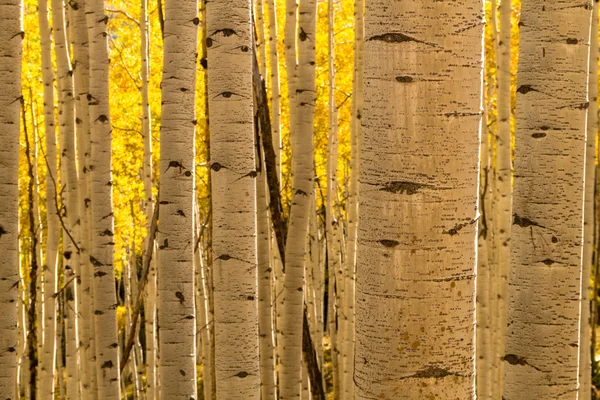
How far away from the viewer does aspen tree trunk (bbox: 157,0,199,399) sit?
2.67 m

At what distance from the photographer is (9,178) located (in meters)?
2.56

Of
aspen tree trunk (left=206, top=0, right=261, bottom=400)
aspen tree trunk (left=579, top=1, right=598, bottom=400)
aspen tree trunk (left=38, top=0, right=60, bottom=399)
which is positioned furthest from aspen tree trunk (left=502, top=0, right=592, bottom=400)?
aspen tree trunk (left=38, top=0, right=60, bottom=399)

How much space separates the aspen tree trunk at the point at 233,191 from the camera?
2.32m

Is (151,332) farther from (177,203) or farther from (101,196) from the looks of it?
(177,203)

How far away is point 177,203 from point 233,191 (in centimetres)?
43

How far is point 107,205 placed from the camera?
3.70 metres

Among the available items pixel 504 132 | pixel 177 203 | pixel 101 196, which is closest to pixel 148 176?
pixel 101 196

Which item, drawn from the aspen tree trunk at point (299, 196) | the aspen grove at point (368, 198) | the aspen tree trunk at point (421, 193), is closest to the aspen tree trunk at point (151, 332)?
the aspen grove at point (368, 198)

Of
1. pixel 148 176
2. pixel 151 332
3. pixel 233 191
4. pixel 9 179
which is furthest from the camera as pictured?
pixel 151 332

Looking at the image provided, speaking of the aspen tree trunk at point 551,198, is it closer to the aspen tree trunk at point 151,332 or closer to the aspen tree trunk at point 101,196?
the aspen tree trunk at point 101,196

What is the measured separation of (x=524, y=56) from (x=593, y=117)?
327 centimetres

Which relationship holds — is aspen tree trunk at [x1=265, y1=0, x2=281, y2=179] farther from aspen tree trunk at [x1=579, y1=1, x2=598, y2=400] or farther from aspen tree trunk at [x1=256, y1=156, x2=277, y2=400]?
aspen tree trunk at [x1=579, y1=1, x2=598, y2=400]

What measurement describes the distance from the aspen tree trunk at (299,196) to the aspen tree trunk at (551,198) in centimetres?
167

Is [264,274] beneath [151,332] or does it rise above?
above
